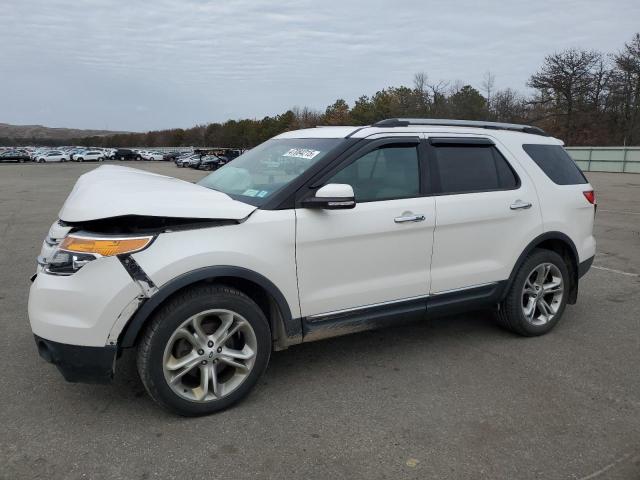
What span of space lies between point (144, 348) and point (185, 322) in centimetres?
26

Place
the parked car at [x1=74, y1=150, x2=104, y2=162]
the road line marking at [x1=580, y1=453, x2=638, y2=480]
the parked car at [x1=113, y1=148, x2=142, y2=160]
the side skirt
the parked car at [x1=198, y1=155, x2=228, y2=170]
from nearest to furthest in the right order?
the road line marking at [x1=580, y1=453, x2=638, y2=480] < the side skirt < the parked car at [x1=198, y1=155, x2=228, y2=170] < the parked car at [x1=74, y1=150, x2=104, y2=162] < the parked car at [x1=113, y1=148, x2=142, y2=160]

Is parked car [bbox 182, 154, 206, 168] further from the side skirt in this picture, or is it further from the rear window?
the side skirt

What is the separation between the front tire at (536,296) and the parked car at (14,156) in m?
72.1

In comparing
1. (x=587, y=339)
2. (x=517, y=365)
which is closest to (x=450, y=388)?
(x=517, y=365)

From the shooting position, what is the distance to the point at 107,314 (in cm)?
284

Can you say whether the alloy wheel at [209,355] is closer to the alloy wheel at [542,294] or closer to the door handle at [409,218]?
the door handle at [409,218]

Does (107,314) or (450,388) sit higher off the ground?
(107,314)

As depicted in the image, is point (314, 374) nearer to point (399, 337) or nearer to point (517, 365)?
point (399, 337)

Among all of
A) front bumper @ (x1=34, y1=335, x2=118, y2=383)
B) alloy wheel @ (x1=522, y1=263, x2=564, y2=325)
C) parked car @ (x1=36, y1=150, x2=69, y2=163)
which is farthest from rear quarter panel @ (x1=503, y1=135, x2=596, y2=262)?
parked car @ (x1=36, y1=150, x2=69, y2=163)

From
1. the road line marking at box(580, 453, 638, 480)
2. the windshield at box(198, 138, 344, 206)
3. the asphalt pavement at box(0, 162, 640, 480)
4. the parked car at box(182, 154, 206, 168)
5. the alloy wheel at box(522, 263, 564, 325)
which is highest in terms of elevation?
the windshield at box(198, 138, 344, 206)

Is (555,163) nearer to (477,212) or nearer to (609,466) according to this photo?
(477,212)

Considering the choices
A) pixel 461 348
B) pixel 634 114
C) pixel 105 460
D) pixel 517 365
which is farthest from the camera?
pixel 634 114

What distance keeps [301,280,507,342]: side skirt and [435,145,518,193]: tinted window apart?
2.62ft

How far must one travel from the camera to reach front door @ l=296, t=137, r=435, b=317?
3371mm
